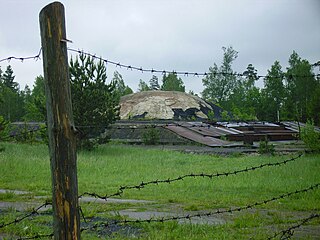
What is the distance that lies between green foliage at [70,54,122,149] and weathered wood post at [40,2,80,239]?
1634 cm

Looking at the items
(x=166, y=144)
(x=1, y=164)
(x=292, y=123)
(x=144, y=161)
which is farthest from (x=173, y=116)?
(x=1, y=164)

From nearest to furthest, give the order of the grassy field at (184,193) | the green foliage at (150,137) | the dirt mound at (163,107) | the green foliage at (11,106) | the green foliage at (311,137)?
the grassy field at (184,193) → the green foliage at (311,137) → the green foliage at (150,137) → the dirt mound at (163,107) → the green foliage at (11,106)

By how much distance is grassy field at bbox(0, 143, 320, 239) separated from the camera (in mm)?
5598

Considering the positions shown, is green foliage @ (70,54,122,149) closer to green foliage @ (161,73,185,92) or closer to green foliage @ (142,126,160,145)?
green foliage @ (142,126,160,145)

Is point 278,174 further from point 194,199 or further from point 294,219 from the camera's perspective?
point 294,219

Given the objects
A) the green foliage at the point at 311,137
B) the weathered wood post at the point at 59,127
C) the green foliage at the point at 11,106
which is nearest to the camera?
the weathered wood post at the point at 59,127

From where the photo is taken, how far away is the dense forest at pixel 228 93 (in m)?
20.3

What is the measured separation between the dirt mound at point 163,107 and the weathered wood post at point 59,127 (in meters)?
36.2

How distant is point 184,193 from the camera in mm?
9336

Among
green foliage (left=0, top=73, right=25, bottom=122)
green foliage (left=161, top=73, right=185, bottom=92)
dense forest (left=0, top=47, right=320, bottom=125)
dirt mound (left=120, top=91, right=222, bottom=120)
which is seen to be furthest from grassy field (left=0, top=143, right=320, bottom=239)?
green foliage (left=161, top=73, right=185, bottom=92)

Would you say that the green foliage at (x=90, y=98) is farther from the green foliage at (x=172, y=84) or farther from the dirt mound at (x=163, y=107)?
the green foliage at (x=172, y=84)

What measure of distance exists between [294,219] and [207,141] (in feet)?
63.8

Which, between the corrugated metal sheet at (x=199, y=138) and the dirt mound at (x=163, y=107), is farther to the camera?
the dirt mound at (x=163, y=107)

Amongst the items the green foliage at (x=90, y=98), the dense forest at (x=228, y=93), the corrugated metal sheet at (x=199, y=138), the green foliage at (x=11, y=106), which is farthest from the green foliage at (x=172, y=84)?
the green foliage at (x=90, y=98)
